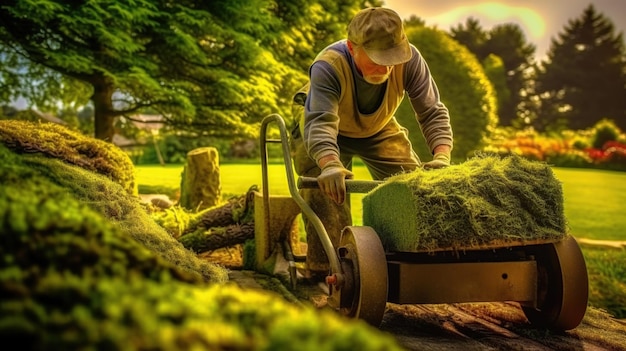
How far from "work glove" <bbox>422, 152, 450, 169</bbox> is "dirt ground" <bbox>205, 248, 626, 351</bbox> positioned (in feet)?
2.83

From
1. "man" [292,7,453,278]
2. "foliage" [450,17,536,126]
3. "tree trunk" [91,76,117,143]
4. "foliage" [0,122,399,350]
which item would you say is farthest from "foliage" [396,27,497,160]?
"foliage" [450,17,536,126]

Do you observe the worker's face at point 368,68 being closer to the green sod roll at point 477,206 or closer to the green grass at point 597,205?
the green sod roll at point 477,206

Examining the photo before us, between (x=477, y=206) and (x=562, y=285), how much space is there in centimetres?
74

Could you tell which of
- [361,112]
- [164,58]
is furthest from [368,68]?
[164,58]

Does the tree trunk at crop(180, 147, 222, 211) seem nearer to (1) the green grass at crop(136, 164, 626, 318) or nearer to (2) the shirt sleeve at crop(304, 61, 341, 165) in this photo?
(1) the green grass at crop(136, 164, 626, 318)

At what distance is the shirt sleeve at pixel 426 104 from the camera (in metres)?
3.72

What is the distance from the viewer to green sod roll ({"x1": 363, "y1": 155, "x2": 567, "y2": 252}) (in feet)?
8.35

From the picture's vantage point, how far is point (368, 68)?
3537 mm

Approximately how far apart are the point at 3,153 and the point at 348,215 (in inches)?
115

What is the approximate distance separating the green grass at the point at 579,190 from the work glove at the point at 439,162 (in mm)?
4118

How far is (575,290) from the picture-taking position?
9.58 ft

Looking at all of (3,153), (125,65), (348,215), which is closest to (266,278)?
(348,215)

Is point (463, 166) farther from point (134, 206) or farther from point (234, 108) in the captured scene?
point (234, 108)

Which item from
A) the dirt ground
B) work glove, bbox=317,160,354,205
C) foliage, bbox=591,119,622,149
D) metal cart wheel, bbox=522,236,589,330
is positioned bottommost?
the dirt ground
